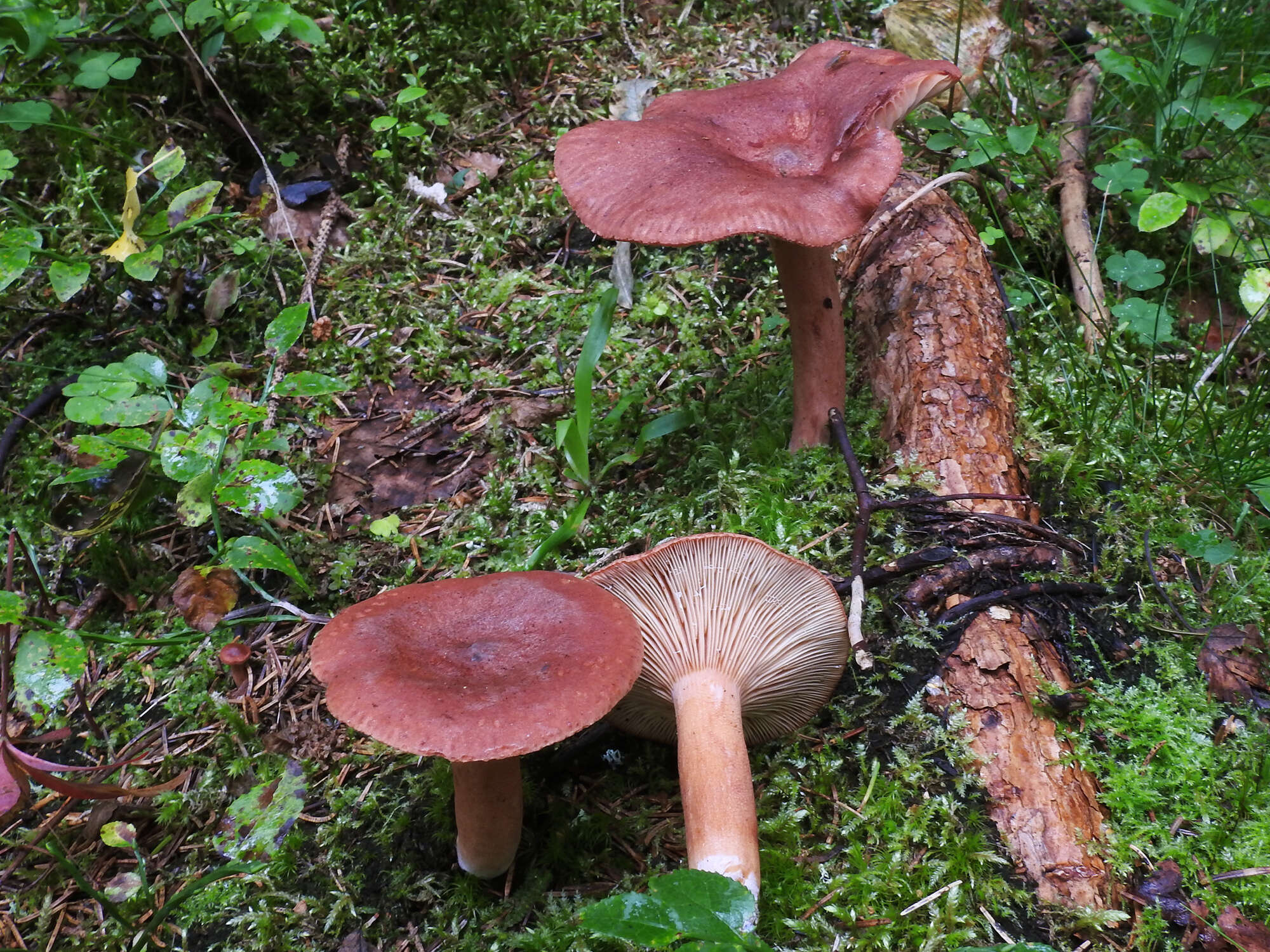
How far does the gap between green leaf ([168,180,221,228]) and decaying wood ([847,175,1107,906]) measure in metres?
2.70

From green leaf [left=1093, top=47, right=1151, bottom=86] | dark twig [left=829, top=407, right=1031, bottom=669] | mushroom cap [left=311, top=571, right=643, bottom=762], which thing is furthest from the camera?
green leaf [left=1093, top=47, right=1151, bottom=86]

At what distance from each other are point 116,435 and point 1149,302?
4.01 m

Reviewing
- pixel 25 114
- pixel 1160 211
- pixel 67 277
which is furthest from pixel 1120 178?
pixel 25 114

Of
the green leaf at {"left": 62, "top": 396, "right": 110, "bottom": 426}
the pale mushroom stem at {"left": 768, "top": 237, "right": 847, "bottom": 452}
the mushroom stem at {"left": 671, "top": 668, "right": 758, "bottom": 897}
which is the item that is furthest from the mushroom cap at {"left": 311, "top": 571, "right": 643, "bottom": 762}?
the green leaf at {"left": 62, "top": 396, "right": 110, "bottom": 426}

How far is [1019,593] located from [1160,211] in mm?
1959

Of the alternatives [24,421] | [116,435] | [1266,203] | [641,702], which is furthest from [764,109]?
[24,421]

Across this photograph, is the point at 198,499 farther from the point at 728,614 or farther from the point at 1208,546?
the point at 1208,546

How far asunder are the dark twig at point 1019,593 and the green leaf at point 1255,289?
147 centimetres

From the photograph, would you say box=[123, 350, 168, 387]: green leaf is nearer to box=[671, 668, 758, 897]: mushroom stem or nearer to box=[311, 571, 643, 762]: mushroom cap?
box=[311, 571, 643, 762]: mushroom cap

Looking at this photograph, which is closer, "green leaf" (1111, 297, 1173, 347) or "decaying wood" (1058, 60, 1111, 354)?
"green leaf" (1111, 297, 1173, 347)

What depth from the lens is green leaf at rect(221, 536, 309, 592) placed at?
8.69 ft

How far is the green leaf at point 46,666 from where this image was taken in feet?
7.55

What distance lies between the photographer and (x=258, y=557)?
2672mm

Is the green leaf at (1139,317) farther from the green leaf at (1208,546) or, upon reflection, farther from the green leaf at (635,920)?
the green leaf at (635,920)
